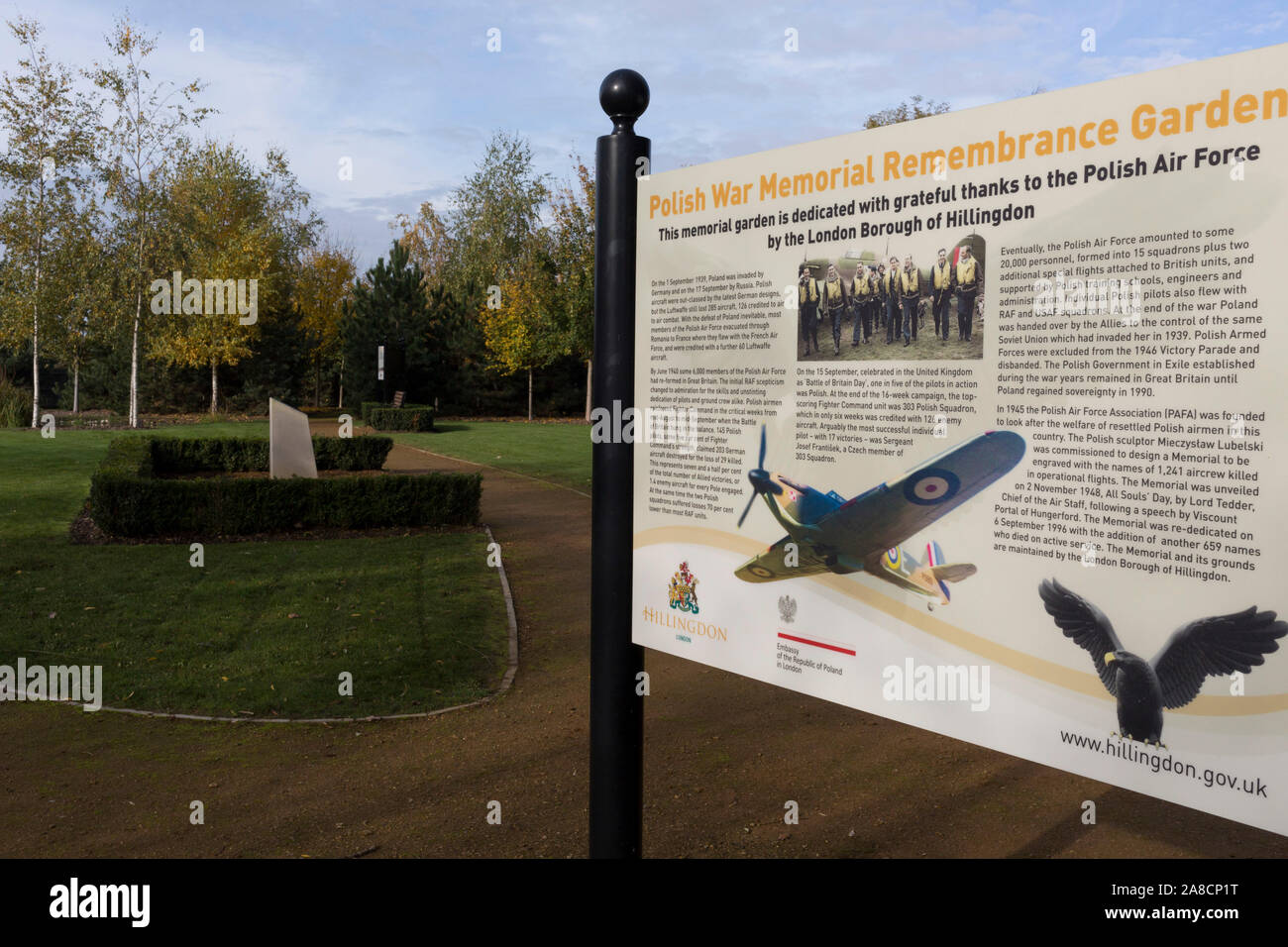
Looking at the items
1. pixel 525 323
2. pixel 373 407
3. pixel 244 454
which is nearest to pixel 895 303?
pixel 244 454

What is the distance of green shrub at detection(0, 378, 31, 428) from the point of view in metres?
31.9

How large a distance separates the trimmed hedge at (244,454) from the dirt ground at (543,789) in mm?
12457

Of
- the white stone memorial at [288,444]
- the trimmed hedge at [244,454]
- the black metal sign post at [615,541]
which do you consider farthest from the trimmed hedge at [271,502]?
the black metal sign post at [615,541]

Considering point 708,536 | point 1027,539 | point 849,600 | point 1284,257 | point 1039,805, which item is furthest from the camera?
point 1039,805

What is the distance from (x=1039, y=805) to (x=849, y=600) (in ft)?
10.9

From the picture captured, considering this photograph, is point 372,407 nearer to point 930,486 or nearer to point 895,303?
point 895,303

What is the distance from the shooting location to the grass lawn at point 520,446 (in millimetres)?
22953

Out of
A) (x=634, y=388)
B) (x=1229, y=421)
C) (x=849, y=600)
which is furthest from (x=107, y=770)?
(x=1229, y=421)

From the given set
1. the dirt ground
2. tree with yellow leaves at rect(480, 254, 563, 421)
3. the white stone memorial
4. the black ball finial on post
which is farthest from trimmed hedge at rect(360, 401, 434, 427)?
the black ball finial on post

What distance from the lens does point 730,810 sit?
17.7 feet

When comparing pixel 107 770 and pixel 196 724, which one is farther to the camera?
pixel 196 724

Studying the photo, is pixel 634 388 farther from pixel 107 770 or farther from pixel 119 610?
pixel 119 610

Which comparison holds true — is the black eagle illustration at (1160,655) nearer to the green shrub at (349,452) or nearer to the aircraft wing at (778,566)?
the aircraft wing at (778,566)

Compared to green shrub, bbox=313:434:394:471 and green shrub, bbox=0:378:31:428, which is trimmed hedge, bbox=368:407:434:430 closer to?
green shrub, bbox=0:378:31:428
